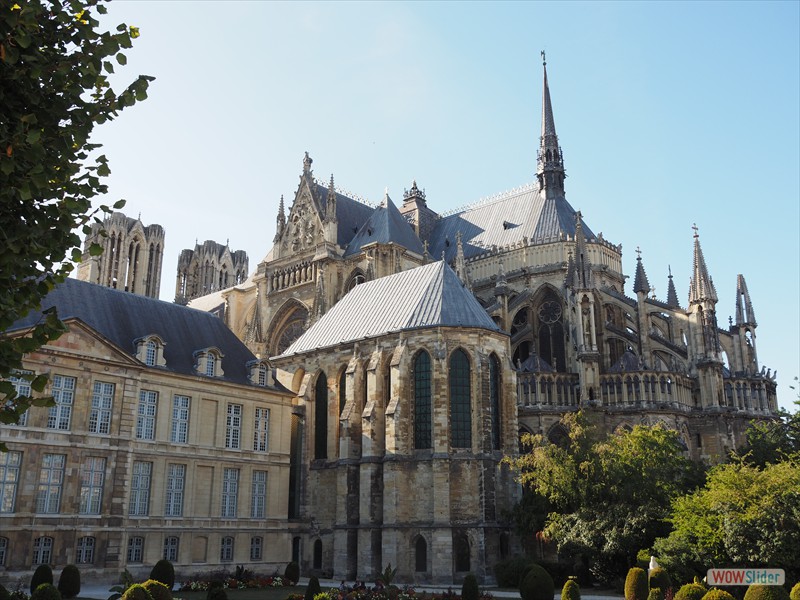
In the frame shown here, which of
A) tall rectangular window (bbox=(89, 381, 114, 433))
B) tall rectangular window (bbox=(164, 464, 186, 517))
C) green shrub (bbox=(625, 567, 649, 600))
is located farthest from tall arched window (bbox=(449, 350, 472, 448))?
tall rectangular window (bbox=(89, 381, 114, 433))

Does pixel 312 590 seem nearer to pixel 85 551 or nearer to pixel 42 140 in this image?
pixel 85 551

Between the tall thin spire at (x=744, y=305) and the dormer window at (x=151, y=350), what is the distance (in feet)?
104

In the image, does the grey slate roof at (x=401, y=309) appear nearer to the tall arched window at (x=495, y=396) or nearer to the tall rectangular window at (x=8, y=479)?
the tall arched window at (x=495, y=396)

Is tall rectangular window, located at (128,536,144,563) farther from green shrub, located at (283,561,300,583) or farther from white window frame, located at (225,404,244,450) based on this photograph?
green shrub, located at (283,561,300,583)

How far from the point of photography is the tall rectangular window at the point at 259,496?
36.3 meters

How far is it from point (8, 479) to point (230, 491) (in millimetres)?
10163

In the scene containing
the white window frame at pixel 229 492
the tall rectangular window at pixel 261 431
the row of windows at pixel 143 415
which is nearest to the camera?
the row of windows at pixel 143 415

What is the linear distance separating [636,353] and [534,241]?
10126 mm

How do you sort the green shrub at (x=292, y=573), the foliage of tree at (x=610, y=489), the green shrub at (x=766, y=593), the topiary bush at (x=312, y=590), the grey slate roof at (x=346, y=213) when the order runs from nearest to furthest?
the green shrub at (x=766, y=593), the topiary bush at (x=312, y=590), the foliage of tree at (x=610, y=489), the green shrub at (x=292, y=573), the grey slate roof at (x=346, y=213)

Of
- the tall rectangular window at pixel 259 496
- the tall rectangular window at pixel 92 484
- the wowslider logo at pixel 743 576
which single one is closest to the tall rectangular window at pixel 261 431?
the tall rectangular window at pixel 259 496

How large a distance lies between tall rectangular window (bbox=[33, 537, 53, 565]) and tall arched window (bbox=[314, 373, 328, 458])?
14.5 m

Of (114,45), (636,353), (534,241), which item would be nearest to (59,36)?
(114,45)

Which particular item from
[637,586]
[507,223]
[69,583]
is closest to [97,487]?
[69,583]

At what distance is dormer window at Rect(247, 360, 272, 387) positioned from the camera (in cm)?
3819
